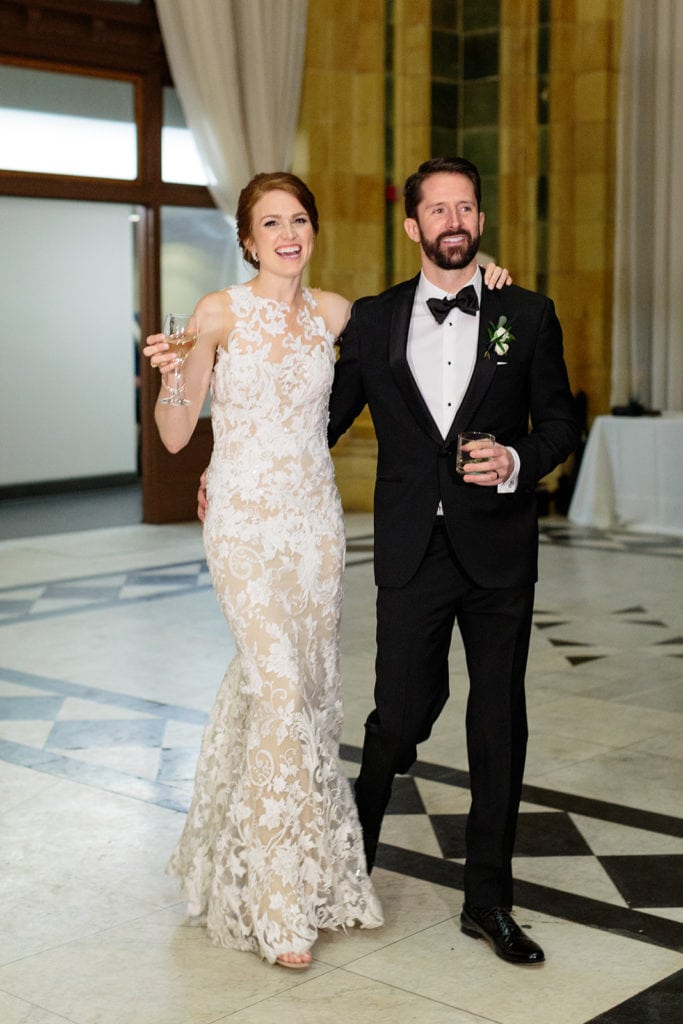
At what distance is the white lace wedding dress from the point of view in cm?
316

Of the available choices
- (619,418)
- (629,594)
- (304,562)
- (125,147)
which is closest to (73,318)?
(125,147)

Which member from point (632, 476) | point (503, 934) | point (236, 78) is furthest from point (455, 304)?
point (236, 78)

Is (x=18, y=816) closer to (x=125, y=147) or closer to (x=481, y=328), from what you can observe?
(x=481, y=328)

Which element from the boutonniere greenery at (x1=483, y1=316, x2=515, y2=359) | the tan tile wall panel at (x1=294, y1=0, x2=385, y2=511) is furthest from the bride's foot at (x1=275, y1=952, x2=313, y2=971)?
the tan tile wall panel at (x1=294, y1=0, x2=385, y2=511)

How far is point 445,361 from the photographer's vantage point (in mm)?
3160

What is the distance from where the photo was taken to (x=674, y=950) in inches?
127

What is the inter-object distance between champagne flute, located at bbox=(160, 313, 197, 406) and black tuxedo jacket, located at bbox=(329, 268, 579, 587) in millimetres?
419

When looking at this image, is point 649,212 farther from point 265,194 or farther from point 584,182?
point 265,194

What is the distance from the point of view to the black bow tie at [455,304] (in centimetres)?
312

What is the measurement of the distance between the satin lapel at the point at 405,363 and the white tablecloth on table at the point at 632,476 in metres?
7.37

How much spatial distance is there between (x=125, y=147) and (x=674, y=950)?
8635 millimetres

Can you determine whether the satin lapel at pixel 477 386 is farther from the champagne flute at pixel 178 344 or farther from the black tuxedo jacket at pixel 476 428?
the champagne flute at pixel 178 344

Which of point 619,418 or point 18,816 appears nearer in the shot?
point 18,816

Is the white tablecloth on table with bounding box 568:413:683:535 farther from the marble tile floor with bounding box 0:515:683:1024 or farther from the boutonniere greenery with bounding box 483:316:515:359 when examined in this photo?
the boutonniere greenery with bounding box 483:316:515:359
